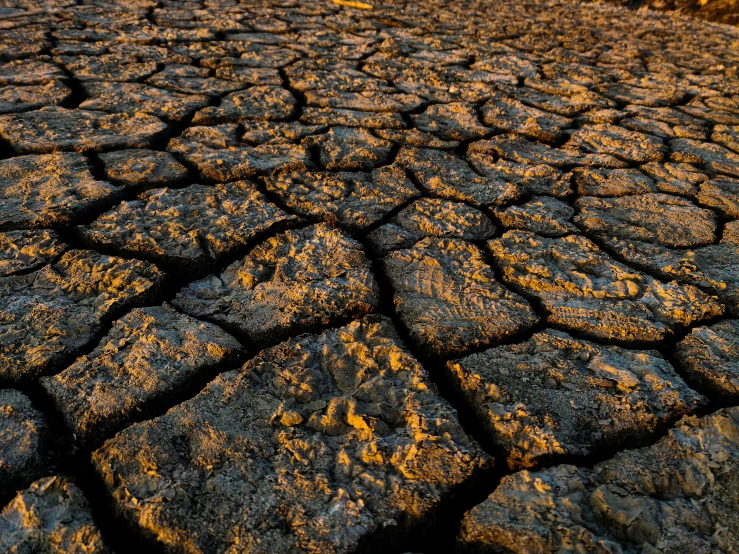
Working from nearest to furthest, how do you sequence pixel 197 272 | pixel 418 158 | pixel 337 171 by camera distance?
1. pixel 197 272
2. pixel 337 171
3. pixel 418 158

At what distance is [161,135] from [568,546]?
188cm

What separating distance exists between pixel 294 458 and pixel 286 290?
1.64ft

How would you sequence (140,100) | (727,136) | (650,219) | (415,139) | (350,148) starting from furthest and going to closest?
(727,136) < (140,100) < (415,139) < (350,148) < (650,219)

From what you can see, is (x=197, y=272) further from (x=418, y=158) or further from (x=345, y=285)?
(x=418, y=158)

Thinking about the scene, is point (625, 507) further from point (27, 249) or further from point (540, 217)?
point (27, 249)

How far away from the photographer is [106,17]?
3.60m

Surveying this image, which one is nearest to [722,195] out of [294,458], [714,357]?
[714,357]

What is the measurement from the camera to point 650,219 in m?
1.86

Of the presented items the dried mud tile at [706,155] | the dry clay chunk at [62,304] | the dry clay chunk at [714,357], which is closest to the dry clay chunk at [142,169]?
the dry clay chunk at [62,304]

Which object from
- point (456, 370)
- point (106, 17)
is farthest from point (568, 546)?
point (106, 17)

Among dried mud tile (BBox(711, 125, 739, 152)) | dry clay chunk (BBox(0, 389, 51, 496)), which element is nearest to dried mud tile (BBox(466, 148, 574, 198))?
dried mud tile (BBox(711, 125, 739, 152))

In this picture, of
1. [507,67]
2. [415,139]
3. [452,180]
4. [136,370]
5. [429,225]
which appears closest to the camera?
[136,370]

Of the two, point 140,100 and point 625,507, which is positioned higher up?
point 625,507

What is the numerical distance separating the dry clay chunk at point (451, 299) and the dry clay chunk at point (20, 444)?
2.42 feet
